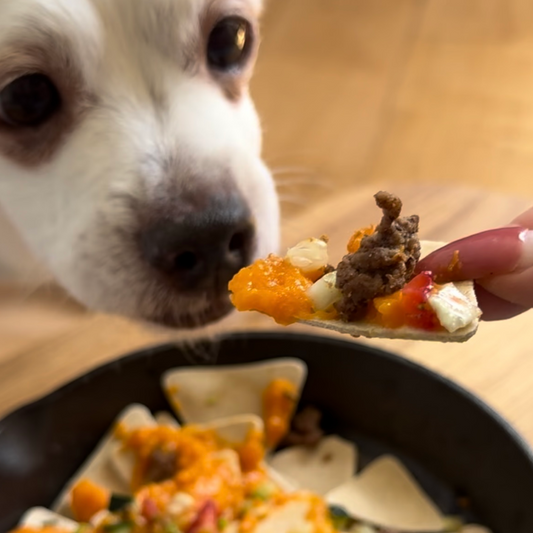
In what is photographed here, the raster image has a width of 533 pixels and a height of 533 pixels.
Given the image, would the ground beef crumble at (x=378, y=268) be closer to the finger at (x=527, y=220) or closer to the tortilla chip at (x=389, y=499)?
the finger at (x=527, y=220)

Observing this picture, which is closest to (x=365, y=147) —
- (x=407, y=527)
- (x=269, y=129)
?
(x=269, y=129)

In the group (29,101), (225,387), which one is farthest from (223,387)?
(29,101)

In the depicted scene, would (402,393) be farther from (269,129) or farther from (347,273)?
(269,129)

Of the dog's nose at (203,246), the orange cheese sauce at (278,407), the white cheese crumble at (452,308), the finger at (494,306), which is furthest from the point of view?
the orange cheese sauce at (278,407)

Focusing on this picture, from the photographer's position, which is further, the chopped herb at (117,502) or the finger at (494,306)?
the chopped herb at (117,502)

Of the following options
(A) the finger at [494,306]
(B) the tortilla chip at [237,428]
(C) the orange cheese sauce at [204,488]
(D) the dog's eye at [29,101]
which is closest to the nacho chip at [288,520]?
(C) the orange cheese sauce at [204,488]

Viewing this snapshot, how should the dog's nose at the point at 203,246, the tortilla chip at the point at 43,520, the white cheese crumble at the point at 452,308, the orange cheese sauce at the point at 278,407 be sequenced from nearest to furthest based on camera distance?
the white cheese crumble at the point at 452,308, the dog's nose at the point at 203,246, the tortilla chip at the point at 43,520, the orange cheese sauce at the point at 278,407
